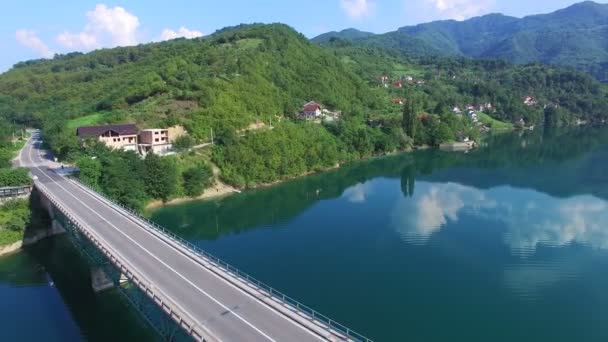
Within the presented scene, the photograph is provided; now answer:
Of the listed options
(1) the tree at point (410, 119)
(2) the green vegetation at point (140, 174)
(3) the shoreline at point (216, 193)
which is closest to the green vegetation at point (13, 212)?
(2) the green vegetation at point (140, 174)

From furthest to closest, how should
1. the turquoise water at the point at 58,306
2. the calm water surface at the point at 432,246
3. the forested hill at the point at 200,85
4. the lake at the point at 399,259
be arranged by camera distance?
the forested hill at the point at 200,85, the calm water surface at the point at 432,246, the lake at the point at 399,259, the turquoise water at the point at 58,306

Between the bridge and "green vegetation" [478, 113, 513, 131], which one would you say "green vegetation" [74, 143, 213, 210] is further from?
"green vegetation" [478, 113, 513, 131]

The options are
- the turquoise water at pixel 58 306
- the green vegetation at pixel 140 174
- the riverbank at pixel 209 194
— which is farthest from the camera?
the riverbank at pixel 209 194

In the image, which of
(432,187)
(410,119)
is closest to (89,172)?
(432,187)

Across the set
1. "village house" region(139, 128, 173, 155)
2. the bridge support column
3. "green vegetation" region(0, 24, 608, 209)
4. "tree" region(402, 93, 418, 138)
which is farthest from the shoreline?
"tree" region(402, 93, 418, 138)

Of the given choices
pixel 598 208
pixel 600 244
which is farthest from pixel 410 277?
pixel 598 208

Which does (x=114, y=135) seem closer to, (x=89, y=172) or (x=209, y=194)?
(x=89, y=172)

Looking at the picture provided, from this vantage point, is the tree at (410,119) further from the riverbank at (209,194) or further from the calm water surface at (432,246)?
the riverbank at (209,194)

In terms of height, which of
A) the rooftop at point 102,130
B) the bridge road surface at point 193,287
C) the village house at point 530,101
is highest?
the village house at point 530,101
